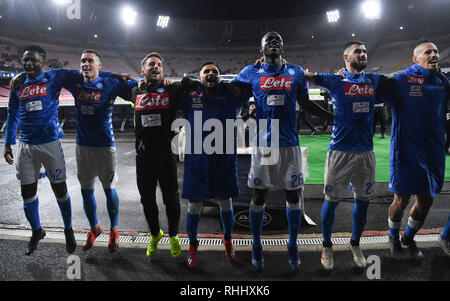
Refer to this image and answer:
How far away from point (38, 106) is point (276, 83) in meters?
2.66

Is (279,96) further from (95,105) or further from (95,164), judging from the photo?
(95,164)

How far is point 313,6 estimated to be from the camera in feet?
67.5

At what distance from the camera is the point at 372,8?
78.9 feet

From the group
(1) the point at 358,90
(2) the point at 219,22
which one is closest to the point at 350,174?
(1) the point at 358,90

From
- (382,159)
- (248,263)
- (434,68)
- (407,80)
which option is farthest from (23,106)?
(382,159)

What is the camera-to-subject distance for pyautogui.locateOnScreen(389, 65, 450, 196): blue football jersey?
2.78 metres

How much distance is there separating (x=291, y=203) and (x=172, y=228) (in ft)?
4.40

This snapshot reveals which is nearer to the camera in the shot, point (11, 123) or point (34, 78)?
point (34, 78)

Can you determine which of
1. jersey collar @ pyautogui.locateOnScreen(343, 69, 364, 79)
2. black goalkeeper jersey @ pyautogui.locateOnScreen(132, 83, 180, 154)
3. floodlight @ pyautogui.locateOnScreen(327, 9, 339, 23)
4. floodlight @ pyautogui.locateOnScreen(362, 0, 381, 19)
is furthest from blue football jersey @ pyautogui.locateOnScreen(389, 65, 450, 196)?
floodlight @ pyautogui.locateOnScreen(327, 9, 339, 23)

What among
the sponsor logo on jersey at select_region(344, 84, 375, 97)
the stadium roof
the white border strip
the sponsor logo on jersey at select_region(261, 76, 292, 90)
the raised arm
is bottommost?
the white border strip

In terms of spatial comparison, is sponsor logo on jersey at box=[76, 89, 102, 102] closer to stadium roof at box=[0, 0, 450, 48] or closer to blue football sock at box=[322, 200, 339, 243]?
blue football sock at box=[322, 200, 339, 243]

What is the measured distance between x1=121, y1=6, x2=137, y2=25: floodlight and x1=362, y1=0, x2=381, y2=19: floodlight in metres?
22.8

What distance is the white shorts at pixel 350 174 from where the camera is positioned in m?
2.67

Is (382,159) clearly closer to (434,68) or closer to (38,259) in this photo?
(434,68)
